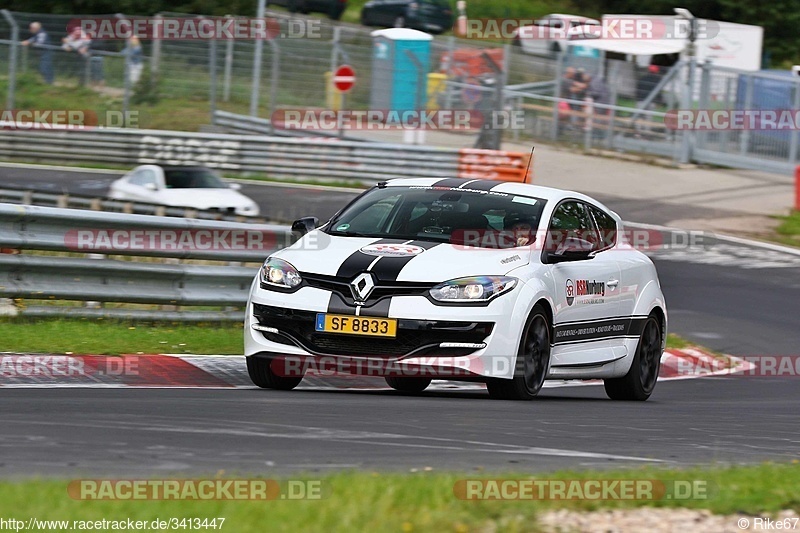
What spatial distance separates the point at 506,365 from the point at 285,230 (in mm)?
4290

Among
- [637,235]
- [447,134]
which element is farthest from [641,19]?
[637,235]

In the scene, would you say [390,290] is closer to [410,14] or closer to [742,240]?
[742,240]

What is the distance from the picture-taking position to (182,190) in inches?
835

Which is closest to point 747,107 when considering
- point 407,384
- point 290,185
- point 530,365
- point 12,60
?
point 290,185

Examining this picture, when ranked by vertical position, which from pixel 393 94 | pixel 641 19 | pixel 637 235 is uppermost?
pixel 641 19

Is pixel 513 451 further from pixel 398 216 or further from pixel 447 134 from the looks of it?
pixel 447 134

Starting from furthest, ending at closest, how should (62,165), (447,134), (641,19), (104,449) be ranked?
(641,19), (447,134), (62,165), (104,449)

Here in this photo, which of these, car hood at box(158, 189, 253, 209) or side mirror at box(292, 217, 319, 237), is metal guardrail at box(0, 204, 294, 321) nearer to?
side mirror at box(292, 217, 319, 237)

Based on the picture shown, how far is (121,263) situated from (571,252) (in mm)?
3901

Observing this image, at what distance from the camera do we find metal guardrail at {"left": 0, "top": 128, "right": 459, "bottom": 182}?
27.0 meters

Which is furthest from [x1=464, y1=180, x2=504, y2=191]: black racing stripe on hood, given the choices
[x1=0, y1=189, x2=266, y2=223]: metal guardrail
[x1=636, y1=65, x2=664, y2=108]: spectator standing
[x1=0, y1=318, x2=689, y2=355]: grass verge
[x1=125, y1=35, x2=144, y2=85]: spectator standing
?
[x1=636, y1=65, x2=664, y2=108]: spectator standing

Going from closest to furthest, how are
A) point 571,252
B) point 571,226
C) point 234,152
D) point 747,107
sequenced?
point 571,252, point 571,226, point 234,152, point 747,107

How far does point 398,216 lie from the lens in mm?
9430

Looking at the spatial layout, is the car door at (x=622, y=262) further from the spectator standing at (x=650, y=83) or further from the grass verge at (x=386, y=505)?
the spectator standing at (x=650, y=83)
